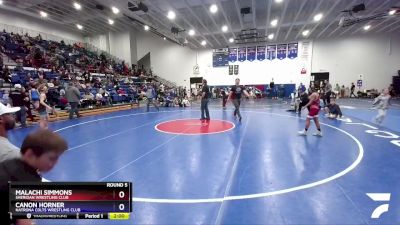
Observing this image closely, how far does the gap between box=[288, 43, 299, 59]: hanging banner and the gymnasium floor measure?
64.0 feet

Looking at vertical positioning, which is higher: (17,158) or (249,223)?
(17,158)

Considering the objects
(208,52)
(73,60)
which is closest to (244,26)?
(208,52)

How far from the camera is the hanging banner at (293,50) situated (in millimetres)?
26203

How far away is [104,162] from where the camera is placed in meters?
5.36

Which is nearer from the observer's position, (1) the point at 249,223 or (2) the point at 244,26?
(1) the point at 249,223

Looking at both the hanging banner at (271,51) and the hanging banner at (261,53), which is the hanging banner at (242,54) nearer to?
the hanging banner at (261,53)

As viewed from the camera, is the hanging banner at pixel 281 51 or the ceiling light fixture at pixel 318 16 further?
the hanging banner at pixel 281 51

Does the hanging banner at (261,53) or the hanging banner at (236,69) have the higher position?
the hanging banner at (261,53)

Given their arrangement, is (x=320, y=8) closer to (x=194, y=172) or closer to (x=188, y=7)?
(x=188, y=7)

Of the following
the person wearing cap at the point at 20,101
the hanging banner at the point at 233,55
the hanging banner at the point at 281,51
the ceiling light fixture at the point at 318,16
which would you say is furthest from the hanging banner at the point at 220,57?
the person wearing cap at the point at 20,101

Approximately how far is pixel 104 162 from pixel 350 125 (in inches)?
359

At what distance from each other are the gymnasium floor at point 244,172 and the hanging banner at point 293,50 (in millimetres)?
19509

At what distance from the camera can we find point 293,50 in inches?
1037

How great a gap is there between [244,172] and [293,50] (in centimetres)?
2508
